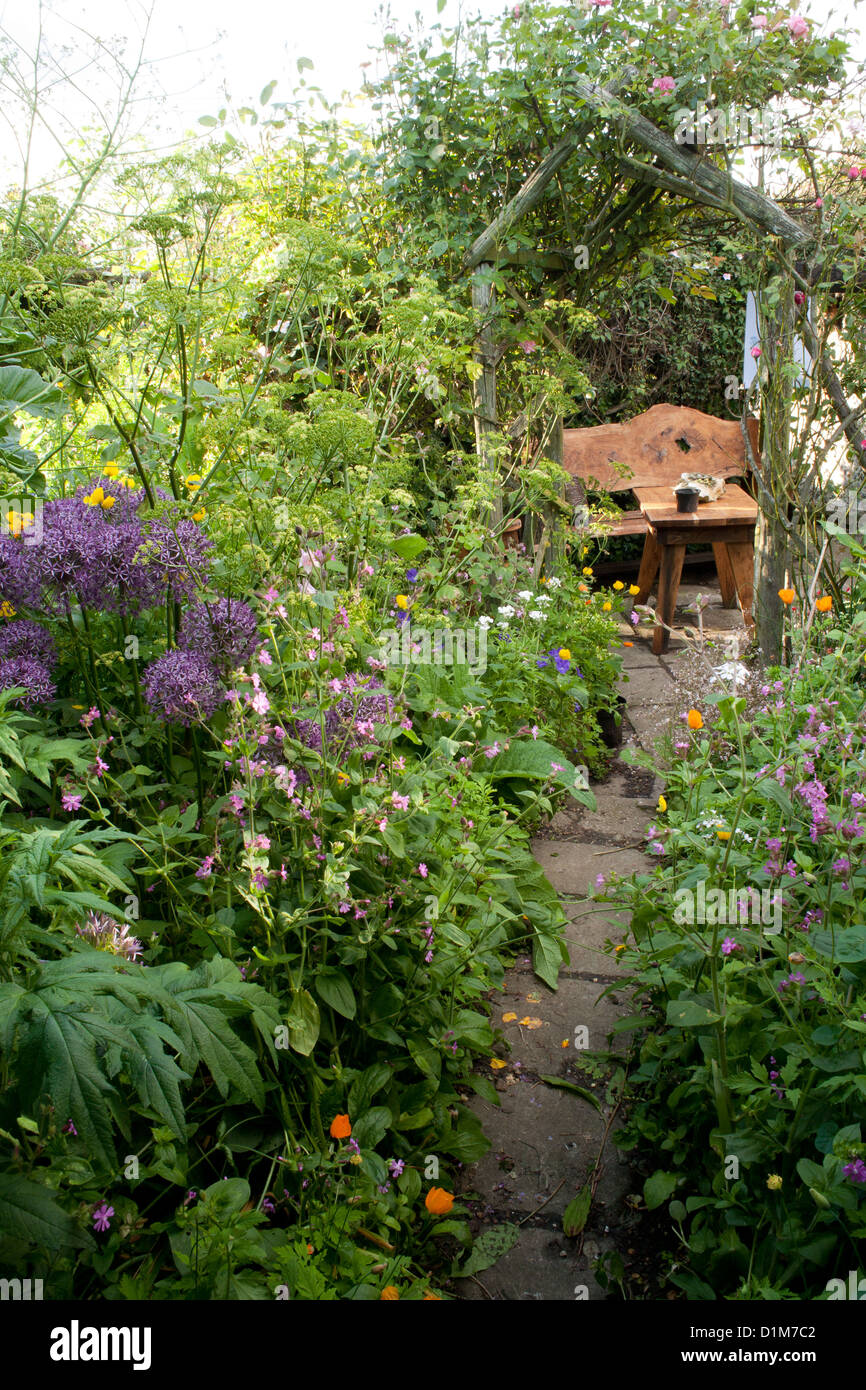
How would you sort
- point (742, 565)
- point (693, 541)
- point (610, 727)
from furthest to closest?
point (742, 565)
point (693, 541)
point (610, 727)

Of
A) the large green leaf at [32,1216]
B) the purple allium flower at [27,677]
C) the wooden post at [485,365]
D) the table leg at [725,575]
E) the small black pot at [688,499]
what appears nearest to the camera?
the large green leaf at [32,1216]

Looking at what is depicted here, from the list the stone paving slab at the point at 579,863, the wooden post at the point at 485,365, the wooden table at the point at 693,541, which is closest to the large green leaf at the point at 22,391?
the stone paving slab at the point at 579,863

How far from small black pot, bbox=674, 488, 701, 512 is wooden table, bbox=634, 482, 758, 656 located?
0.04 m

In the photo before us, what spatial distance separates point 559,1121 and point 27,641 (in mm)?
1546

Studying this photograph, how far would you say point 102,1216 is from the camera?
4.69ft

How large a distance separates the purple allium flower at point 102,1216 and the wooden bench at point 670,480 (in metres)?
4.49

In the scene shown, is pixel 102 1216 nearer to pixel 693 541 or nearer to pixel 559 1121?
pixel 559 1121

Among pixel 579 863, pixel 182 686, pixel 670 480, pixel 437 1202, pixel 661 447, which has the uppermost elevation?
pixel 661 447

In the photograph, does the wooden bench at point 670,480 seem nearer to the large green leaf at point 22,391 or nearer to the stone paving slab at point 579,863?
the stone paving slab at point 579,863

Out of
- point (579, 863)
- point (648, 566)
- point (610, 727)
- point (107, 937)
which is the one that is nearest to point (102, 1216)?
point (107, 937)

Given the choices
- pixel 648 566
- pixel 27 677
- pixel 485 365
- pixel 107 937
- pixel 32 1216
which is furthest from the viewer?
pixel 648 566

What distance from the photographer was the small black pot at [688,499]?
18.0 feet

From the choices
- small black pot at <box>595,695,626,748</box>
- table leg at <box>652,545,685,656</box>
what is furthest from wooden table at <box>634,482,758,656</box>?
small black pot at <box>595,695,626,748</box>

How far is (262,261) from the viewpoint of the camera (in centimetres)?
504
